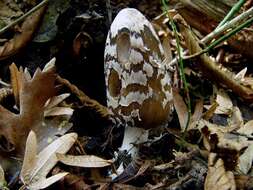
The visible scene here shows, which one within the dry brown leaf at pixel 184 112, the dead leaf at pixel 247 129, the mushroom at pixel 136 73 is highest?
the mushroom at pixel 136 73

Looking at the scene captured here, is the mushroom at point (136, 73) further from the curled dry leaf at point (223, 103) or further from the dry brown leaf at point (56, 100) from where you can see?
the curled dry leaf at point (223, 103)

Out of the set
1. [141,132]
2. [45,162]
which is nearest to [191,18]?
[141,132]

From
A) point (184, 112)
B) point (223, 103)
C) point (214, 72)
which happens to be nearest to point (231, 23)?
point (214, 72)

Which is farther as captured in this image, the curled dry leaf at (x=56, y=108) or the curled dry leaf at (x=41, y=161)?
the curled dry leaf at (x=56, y=108)

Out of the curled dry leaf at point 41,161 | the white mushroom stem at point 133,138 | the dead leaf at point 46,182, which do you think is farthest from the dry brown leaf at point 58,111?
the dead leaf at point 46,182

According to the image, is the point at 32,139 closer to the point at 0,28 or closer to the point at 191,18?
the point at 0,28

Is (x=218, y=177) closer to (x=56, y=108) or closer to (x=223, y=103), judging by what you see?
(x=223, y=103)
